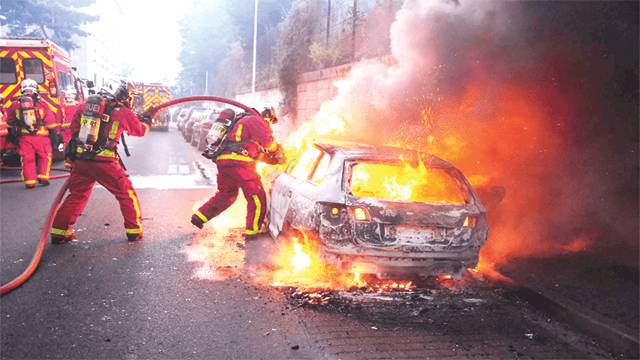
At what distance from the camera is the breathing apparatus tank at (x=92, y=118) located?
5797mm

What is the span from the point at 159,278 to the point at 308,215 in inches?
62.8

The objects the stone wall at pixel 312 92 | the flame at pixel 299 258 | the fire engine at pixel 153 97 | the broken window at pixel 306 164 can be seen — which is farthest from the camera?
the fire engine at pixel 153 97

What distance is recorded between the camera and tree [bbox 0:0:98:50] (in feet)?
113

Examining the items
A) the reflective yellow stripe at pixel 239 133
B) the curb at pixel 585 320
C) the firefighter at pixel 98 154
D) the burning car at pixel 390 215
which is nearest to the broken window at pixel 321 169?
the burning car at pixel 390 215

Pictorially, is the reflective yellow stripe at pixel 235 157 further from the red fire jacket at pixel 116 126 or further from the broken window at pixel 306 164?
the red fire jacket at pixel 116 126

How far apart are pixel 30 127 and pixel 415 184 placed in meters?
7.76

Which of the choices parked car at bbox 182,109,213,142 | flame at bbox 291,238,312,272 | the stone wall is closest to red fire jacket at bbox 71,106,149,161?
flame at bbox 291,238,312,272

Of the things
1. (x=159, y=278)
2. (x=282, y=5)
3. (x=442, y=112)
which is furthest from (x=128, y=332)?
(x=282, y=5)

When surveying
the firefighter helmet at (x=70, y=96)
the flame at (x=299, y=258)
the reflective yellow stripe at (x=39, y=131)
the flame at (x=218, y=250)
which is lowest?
the flame at (x=218, y=250)

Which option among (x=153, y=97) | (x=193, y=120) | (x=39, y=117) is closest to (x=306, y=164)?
(x=39, y=117)

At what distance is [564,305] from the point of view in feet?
14.5

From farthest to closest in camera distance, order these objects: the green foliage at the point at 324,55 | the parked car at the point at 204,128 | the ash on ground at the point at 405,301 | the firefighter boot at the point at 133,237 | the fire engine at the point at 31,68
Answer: the parked car at the point at 204,128
the green foliage at the point at 324,55
the fire engine at the point at 31,68
the firefighter boot at the point at 133,237
the ash on ground at the point at 405,301

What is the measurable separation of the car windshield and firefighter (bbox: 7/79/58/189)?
719 cm

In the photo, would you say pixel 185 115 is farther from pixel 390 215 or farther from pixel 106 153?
pixel 390 215
